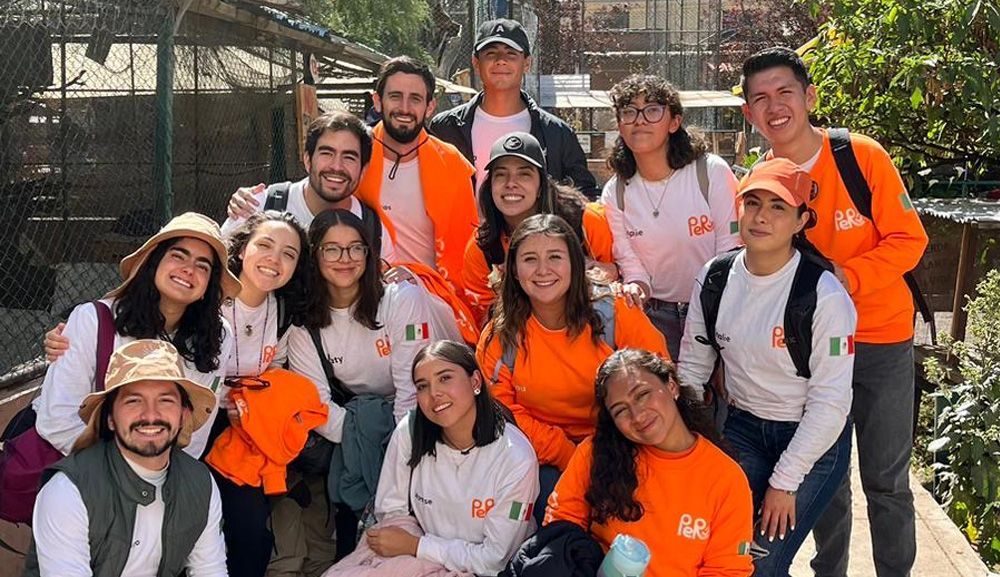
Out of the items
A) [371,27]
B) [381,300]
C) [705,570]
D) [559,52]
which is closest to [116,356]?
[381,300]

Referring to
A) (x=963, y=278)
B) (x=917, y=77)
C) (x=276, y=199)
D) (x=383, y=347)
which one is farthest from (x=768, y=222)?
(x=963, y=278)

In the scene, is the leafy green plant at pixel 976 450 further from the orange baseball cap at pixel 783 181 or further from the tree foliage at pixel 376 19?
the tree foliage at pixel 376 19

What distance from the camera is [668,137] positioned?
4.38 metres

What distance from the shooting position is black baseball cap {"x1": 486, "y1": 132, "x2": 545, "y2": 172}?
4.30m

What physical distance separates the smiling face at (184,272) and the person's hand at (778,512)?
7.10 feet

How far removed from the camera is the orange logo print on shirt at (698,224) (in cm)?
433

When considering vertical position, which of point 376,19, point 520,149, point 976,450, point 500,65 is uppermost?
point 376,19

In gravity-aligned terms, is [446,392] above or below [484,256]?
below

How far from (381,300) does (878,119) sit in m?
6.38

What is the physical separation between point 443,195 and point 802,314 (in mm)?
1842

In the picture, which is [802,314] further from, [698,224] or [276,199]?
[276,199]

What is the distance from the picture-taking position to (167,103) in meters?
5.79

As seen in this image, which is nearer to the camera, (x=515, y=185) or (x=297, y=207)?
(x=515, y=185)

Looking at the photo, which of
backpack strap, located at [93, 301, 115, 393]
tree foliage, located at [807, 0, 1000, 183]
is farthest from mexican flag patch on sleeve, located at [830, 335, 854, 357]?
tree foliage, located at [807, 0, 1000, 183]
